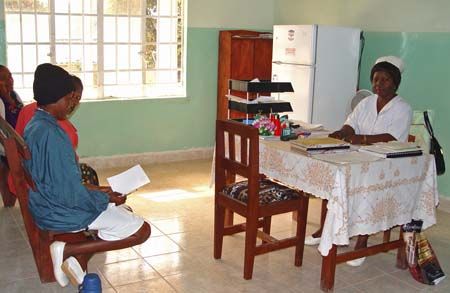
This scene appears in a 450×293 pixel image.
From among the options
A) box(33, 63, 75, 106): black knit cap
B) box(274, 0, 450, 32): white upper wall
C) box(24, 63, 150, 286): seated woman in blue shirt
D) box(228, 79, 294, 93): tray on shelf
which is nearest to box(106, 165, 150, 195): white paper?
box(24, 63, 150, 286): seated woman in blue shirt

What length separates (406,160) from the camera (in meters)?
3.13

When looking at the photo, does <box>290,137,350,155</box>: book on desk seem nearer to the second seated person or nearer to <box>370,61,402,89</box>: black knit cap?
the second seated person

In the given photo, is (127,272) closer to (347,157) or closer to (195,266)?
(195,266)

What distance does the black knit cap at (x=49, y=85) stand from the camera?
8.40 ft

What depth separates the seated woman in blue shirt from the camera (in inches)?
98.7

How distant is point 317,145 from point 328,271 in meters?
0.75

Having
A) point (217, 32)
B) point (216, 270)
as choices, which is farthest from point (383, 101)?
point (217, 32)

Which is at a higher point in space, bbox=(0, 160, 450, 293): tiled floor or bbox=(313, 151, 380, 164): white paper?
bbox=(313, 151, 380, 164): white paper

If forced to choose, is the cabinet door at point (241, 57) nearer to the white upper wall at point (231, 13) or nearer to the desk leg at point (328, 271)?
the white upper wall at point (231, 13)

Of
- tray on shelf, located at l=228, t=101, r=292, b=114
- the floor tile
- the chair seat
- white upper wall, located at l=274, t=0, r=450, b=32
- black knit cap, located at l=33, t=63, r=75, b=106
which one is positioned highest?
white upper wall, located at l=274, t=0, r=450, b=32

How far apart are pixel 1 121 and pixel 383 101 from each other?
2486 mm

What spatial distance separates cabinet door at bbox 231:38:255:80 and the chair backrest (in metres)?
2.77

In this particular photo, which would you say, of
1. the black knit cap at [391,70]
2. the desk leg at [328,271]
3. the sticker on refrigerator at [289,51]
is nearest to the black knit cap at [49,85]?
the desk leg at [328,271]

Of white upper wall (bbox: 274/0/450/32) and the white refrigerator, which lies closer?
white upper wall (bbox: 274/0/450/32)
